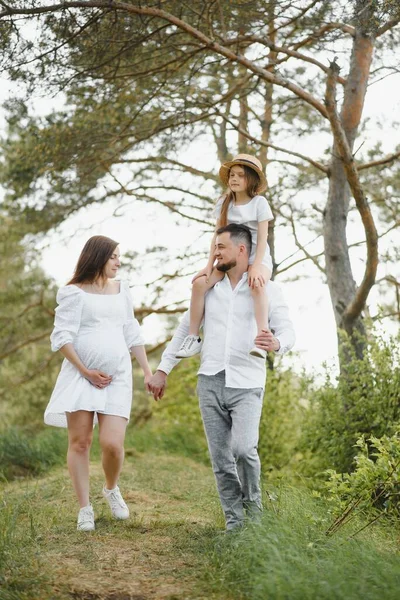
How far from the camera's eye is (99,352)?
502 cm

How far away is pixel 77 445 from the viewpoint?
4922mm

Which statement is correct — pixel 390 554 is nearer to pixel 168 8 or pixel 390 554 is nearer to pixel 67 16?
pixel 67 16

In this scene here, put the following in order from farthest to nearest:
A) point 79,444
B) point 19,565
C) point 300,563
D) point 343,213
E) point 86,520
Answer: point 343,213
point 79,444
point 86,520
point 19,565
point 300,563

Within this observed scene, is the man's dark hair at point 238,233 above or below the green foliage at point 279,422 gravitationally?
above

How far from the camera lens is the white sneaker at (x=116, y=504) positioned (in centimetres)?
514

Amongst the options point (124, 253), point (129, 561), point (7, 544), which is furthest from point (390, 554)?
point (124, 253)

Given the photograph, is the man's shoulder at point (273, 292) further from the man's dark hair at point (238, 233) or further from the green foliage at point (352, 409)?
the green foliage at point (352, 409)

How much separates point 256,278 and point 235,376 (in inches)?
22.6

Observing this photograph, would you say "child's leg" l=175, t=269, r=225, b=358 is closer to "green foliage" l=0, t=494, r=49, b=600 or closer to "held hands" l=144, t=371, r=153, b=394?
"held hands" l=144, t=371, r=153, b=394

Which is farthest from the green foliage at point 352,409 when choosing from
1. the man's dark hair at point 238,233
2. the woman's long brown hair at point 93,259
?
the woman's long brown hair at point 93,259

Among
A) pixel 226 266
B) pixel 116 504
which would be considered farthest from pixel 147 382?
pixel 116 504

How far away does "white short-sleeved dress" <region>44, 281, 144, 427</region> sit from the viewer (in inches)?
193

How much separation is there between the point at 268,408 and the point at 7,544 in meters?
5.20

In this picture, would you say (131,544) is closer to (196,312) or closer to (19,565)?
(19,565)
